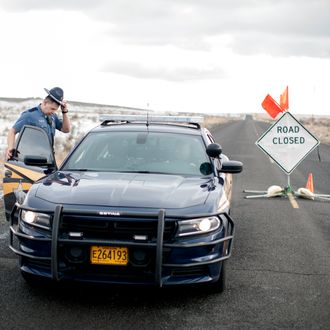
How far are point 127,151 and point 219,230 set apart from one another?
74.1 inches

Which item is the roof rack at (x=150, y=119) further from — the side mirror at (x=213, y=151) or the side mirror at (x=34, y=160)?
the side mirror at (x=34, y=160)

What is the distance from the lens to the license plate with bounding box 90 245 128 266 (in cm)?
468

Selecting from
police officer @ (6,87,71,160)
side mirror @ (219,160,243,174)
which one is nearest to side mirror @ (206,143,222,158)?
side mirror @ (219,160,243,174)

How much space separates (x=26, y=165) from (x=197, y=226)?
2827 mm

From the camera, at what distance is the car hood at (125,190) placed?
4.91 metres

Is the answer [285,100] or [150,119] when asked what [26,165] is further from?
[285,100]

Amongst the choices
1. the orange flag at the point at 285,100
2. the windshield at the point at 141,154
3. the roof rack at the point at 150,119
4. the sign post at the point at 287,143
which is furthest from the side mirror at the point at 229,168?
the orange flag at the point at 285,100

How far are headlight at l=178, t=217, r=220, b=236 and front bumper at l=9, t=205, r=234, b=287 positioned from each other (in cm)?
4

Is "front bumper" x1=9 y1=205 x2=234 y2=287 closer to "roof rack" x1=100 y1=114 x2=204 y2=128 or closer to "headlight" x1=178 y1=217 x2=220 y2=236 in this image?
"headlight" x1=178 y1=217 x2=220 y2=236

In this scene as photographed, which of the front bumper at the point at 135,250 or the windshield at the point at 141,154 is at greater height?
the windshield at the point at 141,154

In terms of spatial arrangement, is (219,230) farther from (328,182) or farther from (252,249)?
(328,182)

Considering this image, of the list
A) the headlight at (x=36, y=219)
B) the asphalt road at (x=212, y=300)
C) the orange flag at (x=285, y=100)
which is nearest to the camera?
the asphalt road at (x=212, y=300)

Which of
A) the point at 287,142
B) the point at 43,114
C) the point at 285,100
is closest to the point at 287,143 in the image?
the point at 287,142

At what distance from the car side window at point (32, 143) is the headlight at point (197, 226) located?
2.99 m
